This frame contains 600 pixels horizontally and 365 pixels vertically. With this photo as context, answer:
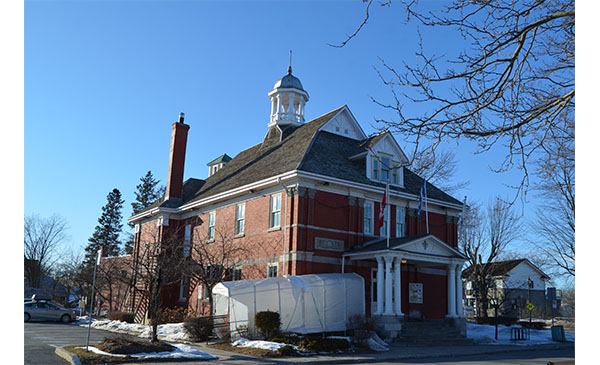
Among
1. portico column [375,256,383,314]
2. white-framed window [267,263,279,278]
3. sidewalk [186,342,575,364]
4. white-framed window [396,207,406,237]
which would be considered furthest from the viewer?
white-framed window [396,207,406,237]

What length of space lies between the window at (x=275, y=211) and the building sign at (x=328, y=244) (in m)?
2.41

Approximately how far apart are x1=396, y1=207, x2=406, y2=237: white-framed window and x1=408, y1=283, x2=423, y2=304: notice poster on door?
9.69 ft

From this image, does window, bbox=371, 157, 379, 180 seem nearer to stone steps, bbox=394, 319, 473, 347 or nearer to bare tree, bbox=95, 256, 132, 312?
stone steps, bbox=394, 319, 473, 347

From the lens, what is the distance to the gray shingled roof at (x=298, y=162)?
1117 inches

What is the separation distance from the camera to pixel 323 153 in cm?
2970

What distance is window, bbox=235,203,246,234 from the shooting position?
30.6m

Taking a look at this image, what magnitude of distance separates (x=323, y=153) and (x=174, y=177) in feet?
41.8

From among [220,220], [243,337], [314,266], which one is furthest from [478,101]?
[220,220]

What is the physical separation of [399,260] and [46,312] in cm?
2392

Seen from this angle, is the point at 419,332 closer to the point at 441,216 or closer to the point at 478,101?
the point at 441,216

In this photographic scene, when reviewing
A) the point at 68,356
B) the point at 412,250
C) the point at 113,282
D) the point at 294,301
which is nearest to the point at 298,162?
the point at 412,250

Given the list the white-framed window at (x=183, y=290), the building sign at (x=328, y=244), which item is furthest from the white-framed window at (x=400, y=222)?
the white-framed window at (x=183, y=290)

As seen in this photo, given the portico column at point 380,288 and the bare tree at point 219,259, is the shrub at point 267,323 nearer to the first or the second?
the portico column at point 380,288

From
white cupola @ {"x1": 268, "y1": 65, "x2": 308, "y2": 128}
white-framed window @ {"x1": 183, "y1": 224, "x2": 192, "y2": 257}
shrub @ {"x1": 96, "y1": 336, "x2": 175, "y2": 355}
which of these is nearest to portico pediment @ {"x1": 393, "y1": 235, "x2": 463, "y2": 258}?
shrub @ {"x1": 96, "y1": 336, "x2": 175, "y2": 355}
